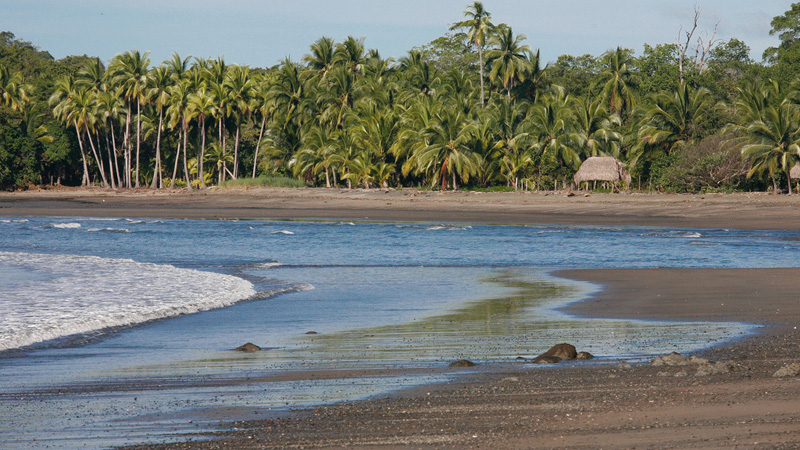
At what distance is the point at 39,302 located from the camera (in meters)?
11.0

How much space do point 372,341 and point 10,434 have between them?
3858 mm

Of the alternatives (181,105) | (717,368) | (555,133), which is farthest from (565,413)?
(181,105)

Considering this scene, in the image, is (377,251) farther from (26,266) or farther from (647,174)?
(647,174)

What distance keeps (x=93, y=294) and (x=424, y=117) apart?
38118 millimetres

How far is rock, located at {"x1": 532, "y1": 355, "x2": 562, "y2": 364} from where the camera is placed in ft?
20.8

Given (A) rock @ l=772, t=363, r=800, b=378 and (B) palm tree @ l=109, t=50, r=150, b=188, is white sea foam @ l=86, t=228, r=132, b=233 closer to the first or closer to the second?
(A) rock @ l=772, t=363, r=800, b=378

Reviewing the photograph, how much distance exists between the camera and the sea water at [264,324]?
5.24 m

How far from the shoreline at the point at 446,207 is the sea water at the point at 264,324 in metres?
11.3

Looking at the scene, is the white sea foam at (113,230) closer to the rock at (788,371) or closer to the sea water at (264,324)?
the sea water at (264,324)

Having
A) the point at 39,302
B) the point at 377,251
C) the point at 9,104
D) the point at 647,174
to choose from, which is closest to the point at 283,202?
the point at 647,174

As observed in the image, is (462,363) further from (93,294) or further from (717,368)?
(93,294)

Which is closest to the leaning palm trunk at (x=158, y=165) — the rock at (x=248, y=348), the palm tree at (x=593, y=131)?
the palm tree at (x=593, y=131)

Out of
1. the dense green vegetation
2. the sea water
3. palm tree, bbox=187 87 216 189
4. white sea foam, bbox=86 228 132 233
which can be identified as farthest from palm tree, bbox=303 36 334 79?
the sea water

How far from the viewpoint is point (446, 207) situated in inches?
1710
